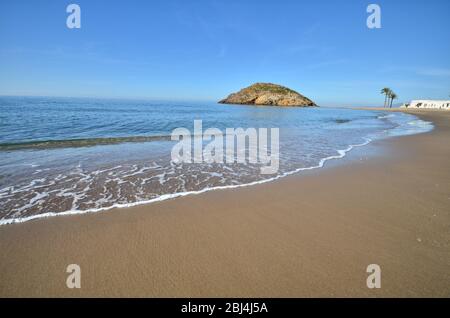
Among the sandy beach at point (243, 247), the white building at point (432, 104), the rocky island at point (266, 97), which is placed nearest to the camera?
the sandy beach at point (243, 247)

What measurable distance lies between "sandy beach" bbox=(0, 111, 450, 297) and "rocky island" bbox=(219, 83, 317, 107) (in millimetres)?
112186

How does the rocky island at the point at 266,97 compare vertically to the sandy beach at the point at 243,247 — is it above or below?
above

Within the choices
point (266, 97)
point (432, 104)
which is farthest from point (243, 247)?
point (432, 104)

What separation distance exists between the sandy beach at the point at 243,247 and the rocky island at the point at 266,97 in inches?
4417

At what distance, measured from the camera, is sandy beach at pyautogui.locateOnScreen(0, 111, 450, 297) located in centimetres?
249

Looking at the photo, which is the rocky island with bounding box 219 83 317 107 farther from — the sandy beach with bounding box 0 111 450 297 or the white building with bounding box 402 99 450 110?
the sandy beach with bounding box 0 111 450 297

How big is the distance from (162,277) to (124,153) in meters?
7.89

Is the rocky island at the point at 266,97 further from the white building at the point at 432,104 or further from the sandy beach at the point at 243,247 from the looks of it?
the sandy beach at the point at 243,247

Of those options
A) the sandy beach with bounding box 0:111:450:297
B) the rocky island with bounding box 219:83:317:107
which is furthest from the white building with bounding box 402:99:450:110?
the sandy beach with bounding box 0:111:450:297

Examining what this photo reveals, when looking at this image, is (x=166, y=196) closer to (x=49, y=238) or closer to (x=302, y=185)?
(x=49, y=238)

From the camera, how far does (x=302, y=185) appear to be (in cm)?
581

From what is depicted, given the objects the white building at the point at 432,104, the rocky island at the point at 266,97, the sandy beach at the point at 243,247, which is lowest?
the sandy beach at the point at 243,247

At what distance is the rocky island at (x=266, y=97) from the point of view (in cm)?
11106

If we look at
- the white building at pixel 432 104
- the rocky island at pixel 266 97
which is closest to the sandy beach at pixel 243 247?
the rocky island at pixel 266 97
